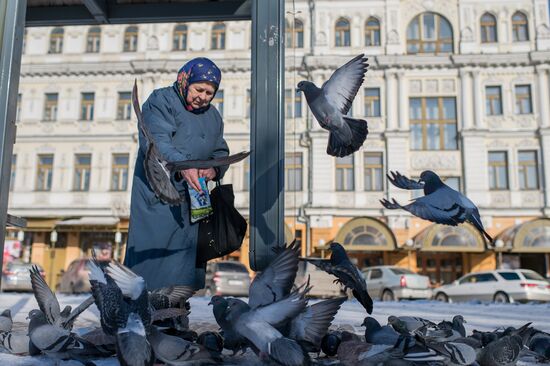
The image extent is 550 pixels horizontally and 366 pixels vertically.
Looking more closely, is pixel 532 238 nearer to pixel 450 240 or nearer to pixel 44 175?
pixel 450 240

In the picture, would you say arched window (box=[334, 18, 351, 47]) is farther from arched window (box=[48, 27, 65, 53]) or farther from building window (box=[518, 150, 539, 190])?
arched window (box=[48, 27, 65, 53])

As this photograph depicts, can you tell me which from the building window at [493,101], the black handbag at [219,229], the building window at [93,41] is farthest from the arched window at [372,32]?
the black handbag at [219,229]

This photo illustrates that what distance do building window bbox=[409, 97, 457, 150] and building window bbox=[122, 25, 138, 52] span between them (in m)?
12.6

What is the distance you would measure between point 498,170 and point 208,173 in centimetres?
2186

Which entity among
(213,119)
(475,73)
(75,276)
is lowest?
(75,276)

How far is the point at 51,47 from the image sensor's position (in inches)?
1003

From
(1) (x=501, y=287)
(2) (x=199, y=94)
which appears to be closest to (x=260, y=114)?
(2) (x=199, y=94)

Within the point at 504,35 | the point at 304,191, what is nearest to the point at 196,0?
the point at 304,191

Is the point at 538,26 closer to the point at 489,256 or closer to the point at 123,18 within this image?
the point at 489,256

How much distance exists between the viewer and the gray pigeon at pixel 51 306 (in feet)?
9.85

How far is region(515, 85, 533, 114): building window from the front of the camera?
76.0 ft

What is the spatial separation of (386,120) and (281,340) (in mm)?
21946

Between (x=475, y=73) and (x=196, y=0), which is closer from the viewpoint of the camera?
(x=196, y=0)

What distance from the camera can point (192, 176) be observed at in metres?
2.92
